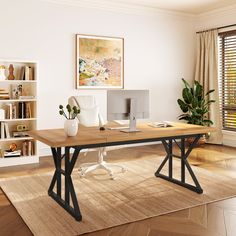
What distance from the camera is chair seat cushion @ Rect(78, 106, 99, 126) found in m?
4.64

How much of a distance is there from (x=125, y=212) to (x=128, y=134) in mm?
765

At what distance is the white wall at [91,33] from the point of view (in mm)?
5414

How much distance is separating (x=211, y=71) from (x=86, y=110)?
3.35 meters

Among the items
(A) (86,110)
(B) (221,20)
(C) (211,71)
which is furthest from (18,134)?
(B) (221,20)

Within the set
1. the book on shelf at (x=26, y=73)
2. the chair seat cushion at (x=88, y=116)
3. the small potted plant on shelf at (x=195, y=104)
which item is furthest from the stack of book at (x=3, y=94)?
the small potted plant on shelf at (x=195, y=104)

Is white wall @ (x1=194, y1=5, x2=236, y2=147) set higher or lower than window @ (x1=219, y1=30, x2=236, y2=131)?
higher

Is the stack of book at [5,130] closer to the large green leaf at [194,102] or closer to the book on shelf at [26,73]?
the book on shelf at [26,73]

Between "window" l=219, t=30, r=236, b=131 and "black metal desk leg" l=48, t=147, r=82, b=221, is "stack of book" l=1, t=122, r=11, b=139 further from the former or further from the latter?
"window" l=219, t=30, r=236, b=131

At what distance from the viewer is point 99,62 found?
612cm

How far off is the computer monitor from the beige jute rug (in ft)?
2.61

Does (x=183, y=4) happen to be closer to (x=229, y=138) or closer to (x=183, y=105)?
(x=183, y=105)

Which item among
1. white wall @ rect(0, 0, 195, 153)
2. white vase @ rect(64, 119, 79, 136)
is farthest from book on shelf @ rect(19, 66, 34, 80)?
white vase @ rect(64, 119, 79, 136)

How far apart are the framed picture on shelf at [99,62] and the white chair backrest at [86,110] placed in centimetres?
126

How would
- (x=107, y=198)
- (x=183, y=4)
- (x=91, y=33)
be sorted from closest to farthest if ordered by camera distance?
(x=107, y=198) → (x=91, y=33) → (x=183, y=4)
